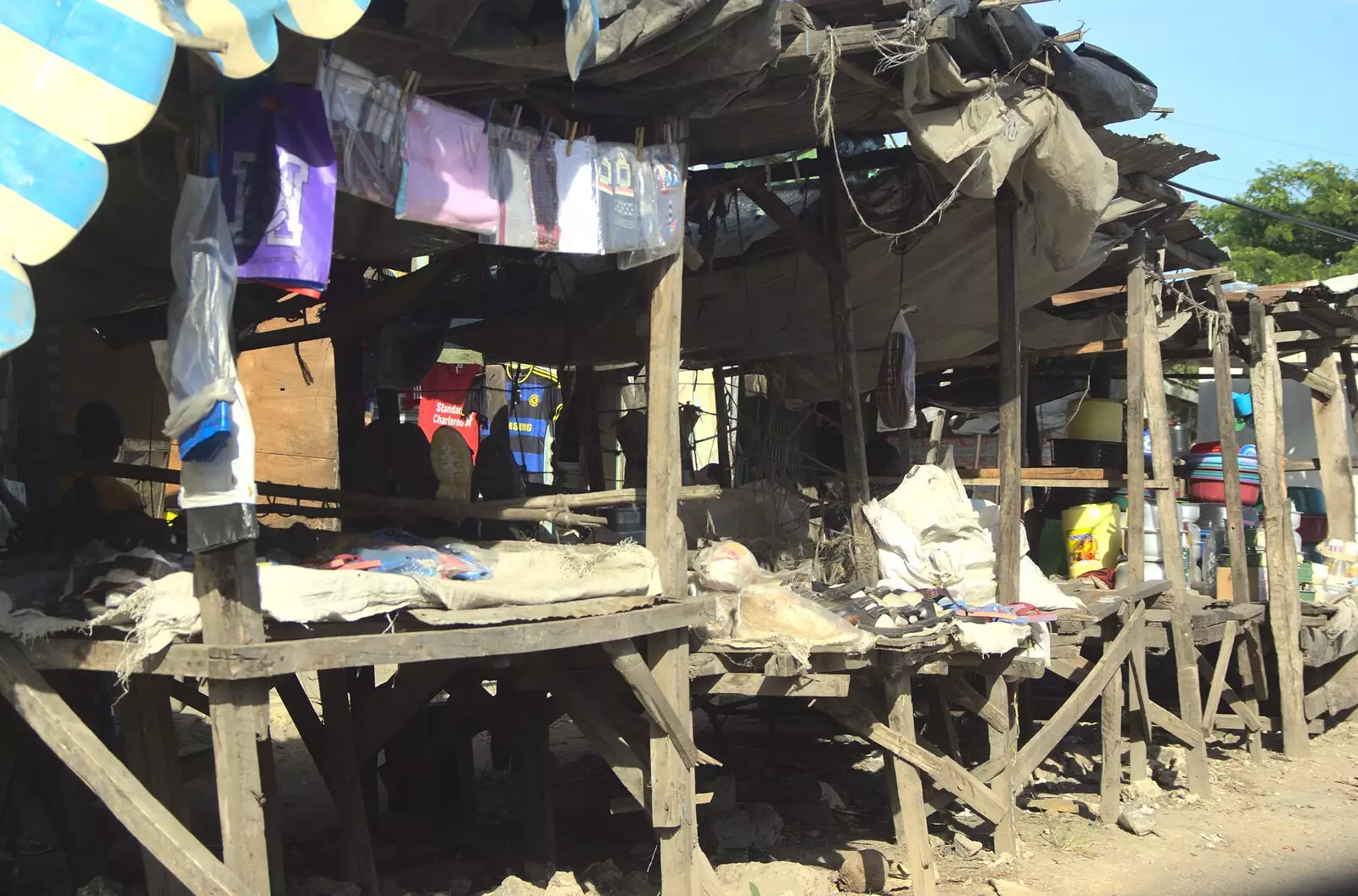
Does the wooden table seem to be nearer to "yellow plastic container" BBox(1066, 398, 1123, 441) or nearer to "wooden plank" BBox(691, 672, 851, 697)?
"wooden plank" BBox(691, 672, 851, 697)

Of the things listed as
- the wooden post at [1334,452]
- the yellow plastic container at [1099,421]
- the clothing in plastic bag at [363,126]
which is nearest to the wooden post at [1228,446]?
the yellow plastic container at [1099,421]

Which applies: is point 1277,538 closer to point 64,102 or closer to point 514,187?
point 514,187

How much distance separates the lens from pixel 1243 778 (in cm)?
939

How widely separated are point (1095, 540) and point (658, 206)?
18.5 feet

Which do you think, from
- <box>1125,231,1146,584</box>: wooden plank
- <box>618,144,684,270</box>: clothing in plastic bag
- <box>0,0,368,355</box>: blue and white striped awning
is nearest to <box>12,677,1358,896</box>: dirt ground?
<box>1125,231,1146,584</box>: wooden plank

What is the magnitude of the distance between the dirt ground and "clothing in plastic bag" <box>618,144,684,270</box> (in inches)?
123

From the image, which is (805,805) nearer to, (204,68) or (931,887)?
(931,887)

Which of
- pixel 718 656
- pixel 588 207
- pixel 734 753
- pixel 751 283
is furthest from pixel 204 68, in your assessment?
pixel 734 753

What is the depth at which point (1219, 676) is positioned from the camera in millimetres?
9305

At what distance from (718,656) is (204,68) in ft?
11.5

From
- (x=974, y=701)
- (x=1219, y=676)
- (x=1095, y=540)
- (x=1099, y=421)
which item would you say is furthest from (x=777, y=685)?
(x=1099, y=421)

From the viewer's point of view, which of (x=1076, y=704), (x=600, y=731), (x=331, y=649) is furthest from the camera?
(x=1076, y=704)

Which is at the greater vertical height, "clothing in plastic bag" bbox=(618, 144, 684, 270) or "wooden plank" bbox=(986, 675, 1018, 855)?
"clothing in plastic bag" bbox=(618, 144, 684, 270)

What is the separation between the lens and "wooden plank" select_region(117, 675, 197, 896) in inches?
181
